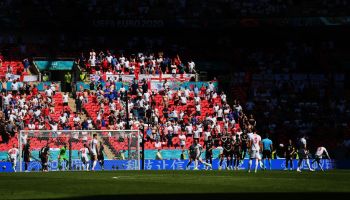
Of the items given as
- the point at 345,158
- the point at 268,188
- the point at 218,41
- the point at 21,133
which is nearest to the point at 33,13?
the point at 218,41

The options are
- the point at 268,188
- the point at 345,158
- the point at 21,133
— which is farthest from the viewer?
the point at 345,158

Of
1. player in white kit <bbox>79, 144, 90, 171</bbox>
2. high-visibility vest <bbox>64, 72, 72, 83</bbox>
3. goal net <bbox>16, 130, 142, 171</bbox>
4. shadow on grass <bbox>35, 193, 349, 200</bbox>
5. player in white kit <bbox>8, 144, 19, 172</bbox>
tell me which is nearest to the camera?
shadow on grass <bbox>35, 193, 349, 200</bbox>

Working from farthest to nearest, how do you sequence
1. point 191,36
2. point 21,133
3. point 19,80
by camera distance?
point 191,36 → point 19,80 → point 21,133

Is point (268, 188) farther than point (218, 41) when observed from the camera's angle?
No

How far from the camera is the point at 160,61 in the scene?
236 feet

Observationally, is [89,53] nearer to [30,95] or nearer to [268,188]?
[30,95]

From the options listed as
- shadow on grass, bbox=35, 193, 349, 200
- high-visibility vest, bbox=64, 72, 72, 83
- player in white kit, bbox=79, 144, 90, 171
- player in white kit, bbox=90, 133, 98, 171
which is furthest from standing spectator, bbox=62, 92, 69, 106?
shadow on grass, bbox=35, 193, 349, 200

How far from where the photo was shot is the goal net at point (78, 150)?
5359 cm

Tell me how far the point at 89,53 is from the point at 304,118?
59.0 ft

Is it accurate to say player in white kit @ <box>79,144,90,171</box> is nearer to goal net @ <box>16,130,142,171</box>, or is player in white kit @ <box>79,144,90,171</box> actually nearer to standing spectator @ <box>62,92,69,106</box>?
goal net @ <box>16,130,142,171</box>

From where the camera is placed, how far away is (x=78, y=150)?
179 feet

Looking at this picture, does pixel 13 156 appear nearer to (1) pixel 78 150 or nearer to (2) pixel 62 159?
(2) pixel 62 159

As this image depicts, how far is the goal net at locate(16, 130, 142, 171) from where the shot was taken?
176 feet

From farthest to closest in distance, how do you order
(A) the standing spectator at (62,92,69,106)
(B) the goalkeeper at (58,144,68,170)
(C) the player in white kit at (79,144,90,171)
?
1. (A) the standing spectator at (62,92,69,106)
2. (B) the goalkeeper at (58,144,68,170)
3. (C) the player in white kit at (79,144,90,171)
